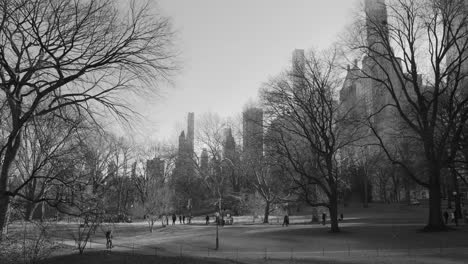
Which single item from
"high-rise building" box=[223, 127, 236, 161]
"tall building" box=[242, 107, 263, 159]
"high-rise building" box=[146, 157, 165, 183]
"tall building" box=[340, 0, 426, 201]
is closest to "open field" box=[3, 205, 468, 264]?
"tall building" box=[340, 0, 426, 201]

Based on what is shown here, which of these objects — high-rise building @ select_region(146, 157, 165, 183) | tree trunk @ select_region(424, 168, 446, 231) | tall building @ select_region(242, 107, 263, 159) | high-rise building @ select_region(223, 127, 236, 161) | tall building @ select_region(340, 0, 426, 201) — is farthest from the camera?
high-rise building @ select_region(146, 157, 165, 183)

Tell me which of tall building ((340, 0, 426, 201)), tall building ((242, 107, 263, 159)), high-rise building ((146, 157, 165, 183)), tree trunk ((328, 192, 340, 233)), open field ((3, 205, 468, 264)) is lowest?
open field ((3, 205, 468, 264))

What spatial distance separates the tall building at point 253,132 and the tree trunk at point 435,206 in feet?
45.1

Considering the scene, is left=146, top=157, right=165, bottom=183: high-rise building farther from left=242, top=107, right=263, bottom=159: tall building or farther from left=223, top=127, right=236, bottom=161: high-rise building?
left=242, top=107, right=263, bottom=159: tall building

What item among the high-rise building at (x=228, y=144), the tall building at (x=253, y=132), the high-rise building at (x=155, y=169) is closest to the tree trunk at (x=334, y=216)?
the tall building at (x=253, y=132)

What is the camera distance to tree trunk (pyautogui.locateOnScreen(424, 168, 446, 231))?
2786 centimetres

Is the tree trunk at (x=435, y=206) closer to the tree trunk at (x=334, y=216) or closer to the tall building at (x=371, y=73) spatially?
the tall building at (x=371, y=73)

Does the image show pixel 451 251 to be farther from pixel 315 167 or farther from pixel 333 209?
pixel 315 167

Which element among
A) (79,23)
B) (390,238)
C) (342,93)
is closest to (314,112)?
(342,93)

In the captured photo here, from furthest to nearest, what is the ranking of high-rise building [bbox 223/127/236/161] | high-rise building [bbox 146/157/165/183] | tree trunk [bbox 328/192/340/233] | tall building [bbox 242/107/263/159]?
high-rise building [bbox 146/157/165/183] < high-rise building [bbox 223/127/236/161] < tall building [bbox 242/107/263/159] < tree trunk [bbox 328/192/340/233]

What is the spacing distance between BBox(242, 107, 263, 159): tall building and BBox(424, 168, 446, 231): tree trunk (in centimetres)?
1375

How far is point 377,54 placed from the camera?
98.9 feet

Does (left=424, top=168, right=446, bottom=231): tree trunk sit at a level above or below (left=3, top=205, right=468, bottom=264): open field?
above

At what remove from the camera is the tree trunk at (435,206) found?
27.9 meters
